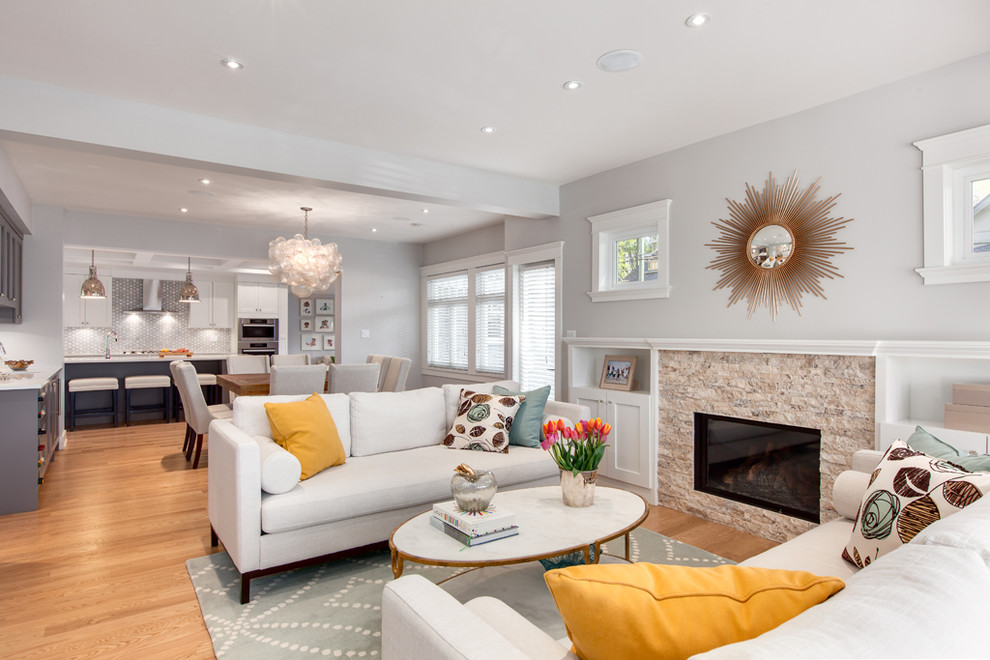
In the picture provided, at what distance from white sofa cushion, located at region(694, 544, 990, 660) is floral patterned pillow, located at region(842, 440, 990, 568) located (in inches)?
36.6

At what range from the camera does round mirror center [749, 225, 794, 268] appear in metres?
3.45

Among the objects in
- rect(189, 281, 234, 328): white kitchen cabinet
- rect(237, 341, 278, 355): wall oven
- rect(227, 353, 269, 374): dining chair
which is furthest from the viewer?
rect(237, 341, 278, 355): wall oven

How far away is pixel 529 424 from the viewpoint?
3873mm

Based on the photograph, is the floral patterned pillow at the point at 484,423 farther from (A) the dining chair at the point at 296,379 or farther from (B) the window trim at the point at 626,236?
(A) the dining chair at the point at 296,379

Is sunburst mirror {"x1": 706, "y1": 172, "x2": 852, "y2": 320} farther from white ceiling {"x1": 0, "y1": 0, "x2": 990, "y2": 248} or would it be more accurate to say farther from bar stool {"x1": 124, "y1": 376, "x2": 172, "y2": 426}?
bar stool {"x1": 124, "y1": 376, "x2": 172, "y2": 426}

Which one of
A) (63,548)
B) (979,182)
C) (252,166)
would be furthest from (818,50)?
(63,548)

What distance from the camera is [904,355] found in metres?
2.86

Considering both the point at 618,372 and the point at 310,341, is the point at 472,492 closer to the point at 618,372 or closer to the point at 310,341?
the point at 618,372

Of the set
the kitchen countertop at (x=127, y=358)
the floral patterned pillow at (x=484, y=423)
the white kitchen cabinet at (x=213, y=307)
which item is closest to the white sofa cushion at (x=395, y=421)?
the floral patterned pillow at (x=484, y=423)

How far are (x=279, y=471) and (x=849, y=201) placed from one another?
340 centimetres

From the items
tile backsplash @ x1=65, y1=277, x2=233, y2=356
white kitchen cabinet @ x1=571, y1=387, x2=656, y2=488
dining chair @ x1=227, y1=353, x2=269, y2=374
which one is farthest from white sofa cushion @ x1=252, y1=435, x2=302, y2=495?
tile backsplash @ x1=65, y1=277, x2=233, y2=356

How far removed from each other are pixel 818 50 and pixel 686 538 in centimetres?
278

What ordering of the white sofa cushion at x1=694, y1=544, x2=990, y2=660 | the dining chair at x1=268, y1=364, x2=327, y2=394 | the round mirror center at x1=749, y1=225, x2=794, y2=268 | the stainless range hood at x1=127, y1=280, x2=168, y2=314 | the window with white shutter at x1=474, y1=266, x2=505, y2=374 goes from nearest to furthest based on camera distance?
the white sofa cushion at x1=694, y1=544, x2=990, y2=660
the round mirror center at x1=749, y1=225, x2=794, y2=268
the dining chair at x1=268, y1=364, x2=327, y2=394
the window with white shutter at x1=474, y1=266, x2=505, y2=374
the stainless range hood at x1=127, y1=280, x2=168, y2=314

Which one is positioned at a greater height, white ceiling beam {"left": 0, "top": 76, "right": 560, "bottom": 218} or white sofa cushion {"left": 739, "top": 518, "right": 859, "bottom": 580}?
white ceiling beam {"left": 0, "top": 76, "right": 560, "bottom": 218}
